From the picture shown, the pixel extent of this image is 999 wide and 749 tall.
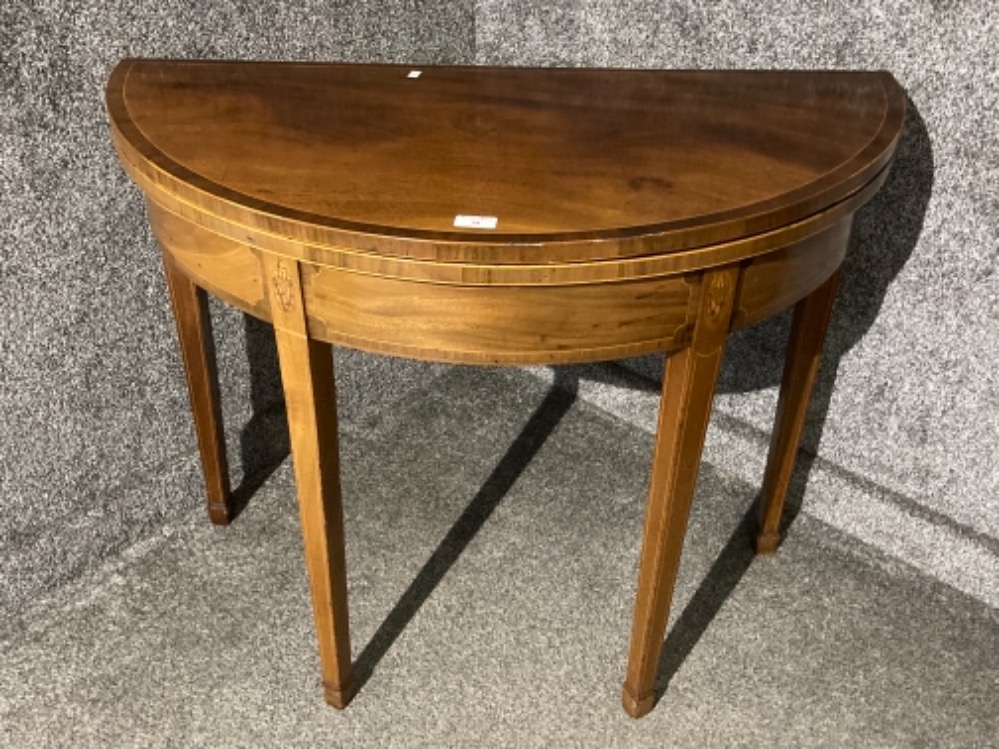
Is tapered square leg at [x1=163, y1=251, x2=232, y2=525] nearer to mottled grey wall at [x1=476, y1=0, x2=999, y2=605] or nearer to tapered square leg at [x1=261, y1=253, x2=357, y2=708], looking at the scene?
tapered square leg at [x1=261, y1=253, x2=357, y2=708]

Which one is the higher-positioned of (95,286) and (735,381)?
(95,286)

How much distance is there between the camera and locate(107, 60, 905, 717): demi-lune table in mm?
631

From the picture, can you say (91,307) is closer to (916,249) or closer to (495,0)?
(495,0)

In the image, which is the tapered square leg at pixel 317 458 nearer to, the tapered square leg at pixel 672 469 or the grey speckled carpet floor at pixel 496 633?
the grey speckled carpet floor at pixel 496 633

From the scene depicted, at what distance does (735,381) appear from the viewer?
1.16 m

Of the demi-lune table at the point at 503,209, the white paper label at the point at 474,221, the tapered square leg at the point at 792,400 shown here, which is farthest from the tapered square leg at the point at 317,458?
the tapered square leg at the point at 792,400

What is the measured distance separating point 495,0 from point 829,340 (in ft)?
1.59

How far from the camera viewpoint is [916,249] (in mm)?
966

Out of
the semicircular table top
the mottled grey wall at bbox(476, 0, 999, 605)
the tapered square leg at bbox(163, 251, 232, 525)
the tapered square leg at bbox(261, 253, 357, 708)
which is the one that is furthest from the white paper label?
the mottled grey wall at bbox(476, 0, 999, 605)

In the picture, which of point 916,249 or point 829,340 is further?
point 829,340

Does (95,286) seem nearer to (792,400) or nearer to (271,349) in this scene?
(271,349)

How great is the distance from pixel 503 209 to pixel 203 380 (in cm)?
48

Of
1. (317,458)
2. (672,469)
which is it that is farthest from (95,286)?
(672,469)

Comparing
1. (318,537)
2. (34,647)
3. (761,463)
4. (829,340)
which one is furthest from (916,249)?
(34,647)
